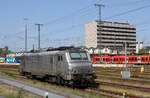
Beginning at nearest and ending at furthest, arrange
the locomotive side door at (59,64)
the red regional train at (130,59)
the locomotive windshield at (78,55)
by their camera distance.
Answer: the locomotive windshield at (78,55)
the locomotive side door at (59,64)
the red regional train at (130,59)

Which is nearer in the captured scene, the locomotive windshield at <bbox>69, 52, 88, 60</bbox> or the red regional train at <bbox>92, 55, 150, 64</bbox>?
the locomotive windshield at <bbox>69, 52, 88, 60</bbox>

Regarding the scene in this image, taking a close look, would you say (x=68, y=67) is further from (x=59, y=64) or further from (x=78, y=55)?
(x=59, y=64)

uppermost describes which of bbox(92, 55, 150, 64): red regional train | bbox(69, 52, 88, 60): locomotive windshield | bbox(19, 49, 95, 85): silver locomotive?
bbox(69, 52, 88, 60): locomotive windshield

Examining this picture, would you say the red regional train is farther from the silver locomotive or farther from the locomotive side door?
the locomotive side door

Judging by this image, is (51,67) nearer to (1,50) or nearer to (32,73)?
(32,73)

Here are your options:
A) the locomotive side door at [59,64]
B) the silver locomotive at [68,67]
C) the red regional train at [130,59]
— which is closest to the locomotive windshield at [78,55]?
the silver locomotive at [68,67]

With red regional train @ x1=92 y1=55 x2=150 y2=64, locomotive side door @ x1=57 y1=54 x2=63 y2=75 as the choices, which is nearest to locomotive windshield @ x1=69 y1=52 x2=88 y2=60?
locomotive side door @ x1=57 y1=54 x2=63 y2=75

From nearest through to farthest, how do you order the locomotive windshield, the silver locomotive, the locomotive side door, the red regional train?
1. the silver locomotive
2. the locomotive windshield
3. the locomotive side door
4. the red regional train

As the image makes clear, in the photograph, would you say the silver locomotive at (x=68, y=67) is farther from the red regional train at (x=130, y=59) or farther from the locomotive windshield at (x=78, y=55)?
the red regional train at (x=130, y=59)

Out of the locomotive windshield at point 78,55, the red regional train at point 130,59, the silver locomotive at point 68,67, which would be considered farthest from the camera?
the red regional train at point 130,59

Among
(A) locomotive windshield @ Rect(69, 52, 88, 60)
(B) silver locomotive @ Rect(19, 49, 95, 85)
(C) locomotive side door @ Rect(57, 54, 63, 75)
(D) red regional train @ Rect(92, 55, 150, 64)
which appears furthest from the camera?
(D) red regional train @ Rect(92, 55, 150, 64)

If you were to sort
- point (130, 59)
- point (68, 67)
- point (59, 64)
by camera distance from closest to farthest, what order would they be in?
point (68, 67) → point (59, 64) → point (130, 59)

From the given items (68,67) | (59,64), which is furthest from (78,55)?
(59,64)

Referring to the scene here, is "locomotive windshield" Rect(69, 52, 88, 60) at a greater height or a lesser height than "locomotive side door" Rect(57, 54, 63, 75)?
greater
